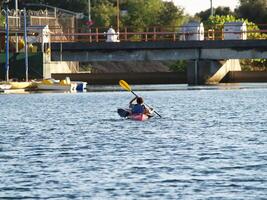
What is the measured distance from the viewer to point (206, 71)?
134375 millimetres

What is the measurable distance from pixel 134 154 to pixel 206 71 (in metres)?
85.2

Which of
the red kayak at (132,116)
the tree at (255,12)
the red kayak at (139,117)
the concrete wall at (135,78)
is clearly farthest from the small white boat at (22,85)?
the tree at (255,12)

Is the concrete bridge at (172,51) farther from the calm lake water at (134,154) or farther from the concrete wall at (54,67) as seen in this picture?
the calm lake water at (134,154)

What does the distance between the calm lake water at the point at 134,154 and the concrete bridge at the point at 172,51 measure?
3508cm

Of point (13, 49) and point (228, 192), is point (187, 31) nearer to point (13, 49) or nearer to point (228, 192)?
point (13, 49)

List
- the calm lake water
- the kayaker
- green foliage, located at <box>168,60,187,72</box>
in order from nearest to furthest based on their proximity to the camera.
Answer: the calm lake water, the kayaker, green foliage, located at <box>168,60,187,72</box>

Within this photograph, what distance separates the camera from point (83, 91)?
412ft

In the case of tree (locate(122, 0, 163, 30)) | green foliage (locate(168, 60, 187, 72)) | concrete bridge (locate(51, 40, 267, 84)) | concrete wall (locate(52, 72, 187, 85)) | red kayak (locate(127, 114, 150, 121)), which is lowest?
concrete wall (locate(52, 72, 187, 85))

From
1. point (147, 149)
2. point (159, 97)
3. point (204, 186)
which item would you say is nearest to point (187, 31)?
point (159, 97)

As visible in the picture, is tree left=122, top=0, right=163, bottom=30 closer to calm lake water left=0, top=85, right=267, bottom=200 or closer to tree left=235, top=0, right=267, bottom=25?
tree left=235, top=0, right=267, bottom=25

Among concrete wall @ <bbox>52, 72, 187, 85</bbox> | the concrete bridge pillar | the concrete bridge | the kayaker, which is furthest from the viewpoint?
concrete wall @ <bbox>52, 72, 187, 85</bbox>

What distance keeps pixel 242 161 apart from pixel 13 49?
9199cm

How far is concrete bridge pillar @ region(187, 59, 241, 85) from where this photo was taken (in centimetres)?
13275

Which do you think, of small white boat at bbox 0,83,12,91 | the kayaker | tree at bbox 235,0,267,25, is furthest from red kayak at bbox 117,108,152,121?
tree at bbox 235,0,267,25
